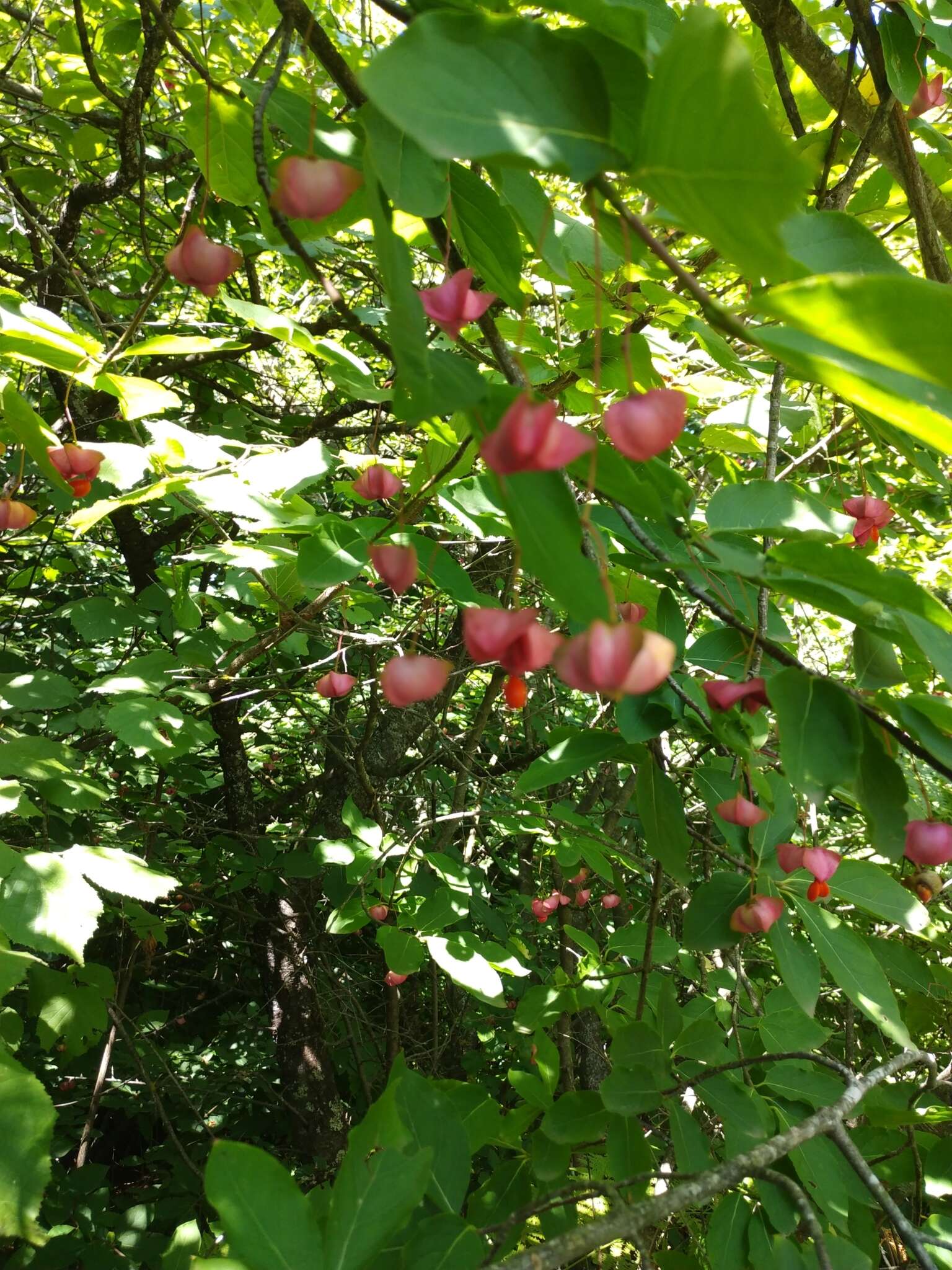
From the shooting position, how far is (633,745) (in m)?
1.13

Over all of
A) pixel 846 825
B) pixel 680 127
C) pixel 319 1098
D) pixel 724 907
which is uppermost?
pixel 680 127

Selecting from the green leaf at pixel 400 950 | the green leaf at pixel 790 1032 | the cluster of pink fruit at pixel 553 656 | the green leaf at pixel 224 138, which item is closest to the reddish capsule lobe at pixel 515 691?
the cluster of pink fruit at pixel 553 656

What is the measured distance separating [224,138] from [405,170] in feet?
1.75

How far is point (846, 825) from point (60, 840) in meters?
4.29

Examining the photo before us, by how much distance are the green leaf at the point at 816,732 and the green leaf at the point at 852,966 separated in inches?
23.2

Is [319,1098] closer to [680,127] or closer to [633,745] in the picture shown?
[633,745]

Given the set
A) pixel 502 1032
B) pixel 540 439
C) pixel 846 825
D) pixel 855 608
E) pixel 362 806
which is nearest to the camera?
Result: pixel 540 439

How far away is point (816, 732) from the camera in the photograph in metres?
0.70

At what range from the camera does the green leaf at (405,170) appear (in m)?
0.62

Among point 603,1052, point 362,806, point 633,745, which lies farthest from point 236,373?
point 603,1052

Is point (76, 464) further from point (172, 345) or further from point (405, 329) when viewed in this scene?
point (405, 329)

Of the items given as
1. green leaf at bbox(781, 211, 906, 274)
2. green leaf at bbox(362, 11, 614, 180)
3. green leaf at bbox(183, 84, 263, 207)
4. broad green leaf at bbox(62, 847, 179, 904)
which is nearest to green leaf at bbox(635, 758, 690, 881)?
green leaf at bbox(781, 211, 906, 274)

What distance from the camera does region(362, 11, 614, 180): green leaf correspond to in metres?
0.44

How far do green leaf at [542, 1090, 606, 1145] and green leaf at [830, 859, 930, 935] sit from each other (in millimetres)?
493
